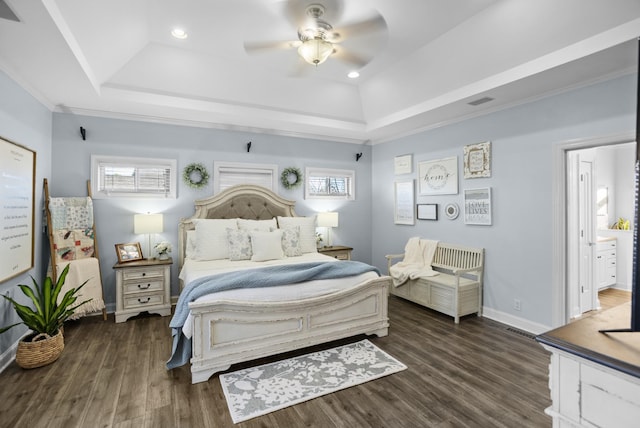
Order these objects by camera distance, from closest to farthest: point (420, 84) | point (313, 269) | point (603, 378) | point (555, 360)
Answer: point (603, 378) → point (555, 360) → point (313, 269) → point (420, 84)

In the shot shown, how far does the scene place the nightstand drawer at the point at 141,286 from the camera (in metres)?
3.91

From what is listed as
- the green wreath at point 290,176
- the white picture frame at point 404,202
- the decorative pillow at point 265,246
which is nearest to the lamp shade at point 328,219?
the green wreath at point 290,176

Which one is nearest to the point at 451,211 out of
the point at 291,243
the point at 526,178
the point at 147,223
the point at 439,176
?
the point at 439,176

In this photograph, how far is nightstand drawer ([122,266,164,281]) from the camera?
154 inches

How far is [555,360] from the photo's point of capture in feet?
3.58

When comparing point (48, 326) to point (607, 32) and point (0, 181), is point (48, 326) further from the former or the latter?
point (607, 32)

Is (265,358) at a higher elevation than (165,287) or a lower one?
lower

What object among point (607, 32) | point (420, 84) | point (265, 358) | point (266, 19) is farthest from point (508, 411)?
point (266, 19)

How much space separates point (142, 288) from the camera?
398 centimetres

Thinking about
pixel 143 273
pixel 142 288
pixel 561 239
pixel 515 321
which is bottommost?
pixel 515 321

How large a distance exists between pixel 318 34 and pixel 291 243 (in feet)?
8.66

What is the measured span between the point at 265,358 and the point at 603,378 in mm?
2627

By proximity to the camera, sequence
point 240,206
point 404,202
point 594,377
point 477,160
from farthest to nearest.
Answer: point 404,202, point 240,206, point 477,160, point 594,377

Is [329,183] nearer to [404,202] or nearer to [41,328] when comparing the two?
[404,202]
